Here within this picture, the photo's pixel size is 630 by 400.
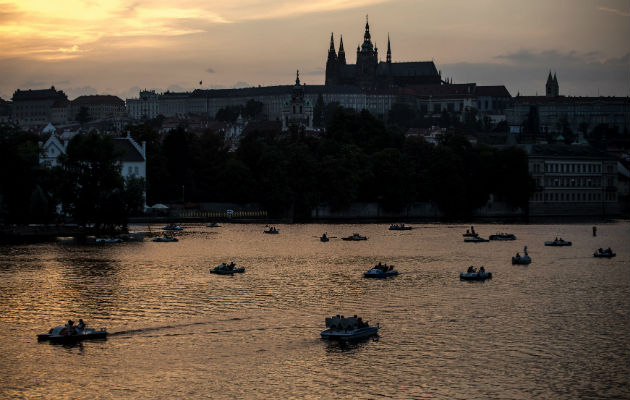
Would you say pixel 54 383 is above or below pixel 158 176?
below

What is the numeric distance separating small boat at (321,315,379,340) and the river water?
2.37 ft

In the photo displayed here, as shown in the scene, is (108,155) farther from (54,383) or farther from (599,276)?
(54,383)

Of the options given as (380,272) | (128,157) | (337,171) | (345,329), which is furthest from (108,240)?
(345,329)

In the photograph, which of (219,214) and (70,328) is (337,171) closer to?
(219,214)

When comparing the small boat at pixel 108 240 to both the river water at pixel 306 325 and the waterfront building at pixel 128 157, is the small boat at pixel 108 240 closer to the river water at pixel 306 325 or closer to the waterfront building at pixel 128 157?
the river water at pixel 306 325

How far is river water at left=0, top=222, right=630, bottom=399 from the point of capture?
1447 inches

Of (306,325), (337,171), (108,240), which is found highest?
(337,171)

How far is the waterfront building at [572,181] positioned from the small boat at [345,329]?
106m

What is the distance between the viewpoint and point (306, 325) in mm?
46344

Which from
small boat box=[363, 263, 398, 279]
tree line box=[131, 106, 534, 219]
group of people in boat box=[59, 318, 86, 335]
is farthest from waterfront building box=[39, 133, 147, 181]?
group of people in boat box=[59, 318, 86, 335]

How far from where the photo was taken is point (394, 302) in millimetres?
53875

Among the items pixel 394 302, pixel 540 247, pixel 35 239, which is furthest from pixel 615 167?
pixel 394 302

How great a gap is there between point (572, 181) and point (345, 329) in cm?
11422

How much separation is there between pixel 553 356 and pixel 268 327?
13.1 m
